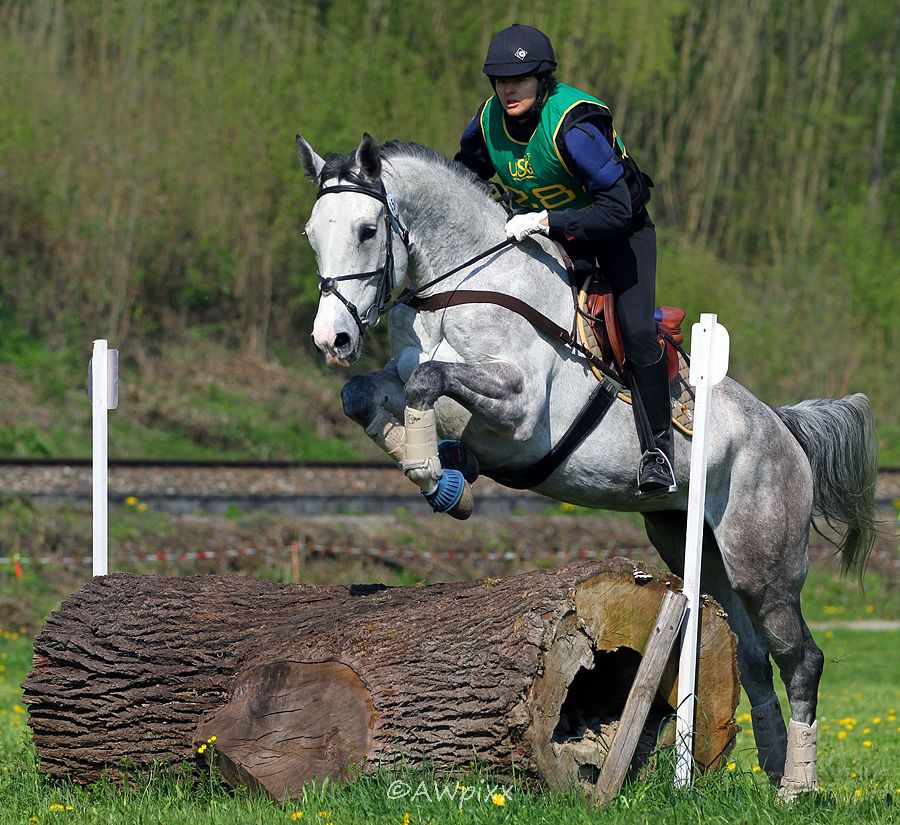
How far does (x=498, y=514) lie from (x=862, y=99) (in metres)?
18.4

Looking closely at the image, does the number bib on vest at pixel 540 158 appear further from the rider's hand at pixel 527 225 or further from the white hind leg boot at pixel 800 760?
the white hind leg boot at pixel 800 760

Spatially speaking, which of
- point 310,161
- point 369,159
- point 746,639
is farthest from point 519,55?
point 746,639

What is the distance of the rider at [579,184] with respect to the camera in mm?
5699

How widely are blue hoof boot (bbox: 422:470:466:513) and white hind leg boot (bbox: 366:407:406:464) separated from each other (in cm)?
23

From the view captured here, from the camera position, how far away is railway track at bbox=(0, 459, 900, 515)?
14.6 m

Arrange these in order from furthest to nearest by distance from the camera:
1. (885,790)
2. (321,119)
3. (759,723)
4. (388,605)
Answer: (321,119) → (759,723) → (885,790) → (388,605)

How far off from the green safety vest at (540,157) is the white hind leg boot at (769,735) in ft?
8.68

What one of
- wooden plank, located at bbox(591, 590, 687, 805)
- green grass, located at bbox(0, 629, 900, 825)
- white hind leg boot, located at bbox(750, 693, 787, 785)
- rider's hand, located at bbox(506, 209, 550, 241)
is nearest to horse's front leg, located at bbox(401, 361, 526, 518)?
rider's hand, located at bbox(506, 209, 550, 241)

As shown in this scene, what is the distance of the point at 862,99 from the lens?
3033 cm

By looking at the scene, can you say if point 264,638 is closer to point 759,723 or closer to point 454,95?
point 759,723

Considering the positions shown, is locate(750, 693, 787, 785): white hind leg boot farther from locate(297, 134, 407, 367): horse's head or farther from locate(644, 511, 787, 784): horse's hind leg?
locate(297, 134, 407, 367): horse's head

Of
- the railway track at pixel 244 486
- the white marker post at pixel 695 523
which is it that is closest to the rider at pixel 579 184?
the white marker post at pixel 695 523

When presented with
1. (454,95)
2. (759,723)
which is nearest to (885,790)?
(759,723)

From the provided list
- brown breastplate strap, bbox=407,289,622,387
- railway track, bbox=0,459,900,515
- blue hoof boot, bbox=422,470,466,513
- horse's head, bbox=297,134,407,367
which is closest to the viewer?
horse's head, bbox=297,134,407,367
